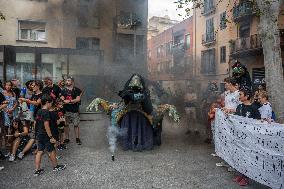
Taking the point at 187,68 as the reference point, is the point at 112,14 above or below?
above

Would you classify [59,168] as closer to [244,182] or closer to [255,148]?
[244,182]

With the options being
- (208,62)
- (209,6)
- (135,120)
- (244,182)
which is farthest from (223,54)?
(244,182)

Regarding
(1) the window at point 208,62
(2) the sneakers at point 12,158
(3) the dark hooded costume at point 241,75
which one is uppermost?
(1) the window at point 208,62

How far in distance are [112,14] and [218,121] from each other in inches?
676

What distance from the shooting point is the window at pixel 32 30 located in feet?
67.1

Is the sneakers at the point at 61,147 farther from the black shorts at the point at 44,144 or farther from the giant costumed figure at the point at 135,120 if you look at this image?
the black shorts at the point at 44,144

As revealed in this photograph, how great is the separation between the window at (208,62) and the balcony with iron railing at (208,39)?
70 cm

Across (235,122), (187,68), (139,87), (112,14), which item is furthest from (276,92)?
(187,68)

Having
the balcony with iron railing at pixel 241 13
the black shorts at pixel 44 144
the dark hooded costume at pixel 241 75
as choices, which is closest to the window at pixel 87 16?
the balcony with iron railing at pixel 241 13

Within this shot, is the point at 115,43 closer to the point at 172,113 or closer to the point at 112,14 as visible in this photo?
the point at 112,14

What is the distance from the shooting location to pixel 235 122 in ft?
17.9

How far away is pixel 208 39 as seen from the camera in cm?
2762

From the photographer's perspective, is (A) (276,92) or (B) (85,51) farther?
(B) (85,51)

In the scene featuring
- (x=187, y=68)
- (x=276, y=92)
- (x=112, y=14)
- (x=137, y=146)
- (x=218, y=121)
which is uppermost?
(x=112, y=14)
